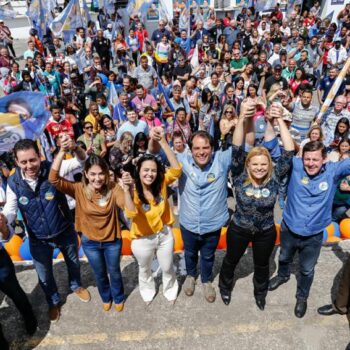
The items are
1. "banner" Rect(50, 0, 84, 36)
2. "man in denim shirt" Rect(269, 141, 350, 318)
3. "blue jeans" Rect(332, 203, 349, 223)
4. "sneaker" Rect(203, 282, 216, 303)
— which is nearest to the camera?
"man in denim shirt" Rect(269, 141, 350, 318)

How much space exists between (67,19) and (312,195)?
10111mm

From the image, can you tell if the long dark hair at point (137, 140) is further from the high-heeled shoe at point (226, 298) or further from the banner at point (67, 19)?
the banner at point (67, 19)

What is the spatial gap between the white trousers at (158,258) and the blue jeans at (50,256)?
70 cm

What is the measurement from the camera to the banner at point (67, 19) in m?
10.4

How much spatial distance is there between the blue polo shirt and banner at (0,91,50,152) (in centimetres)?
300

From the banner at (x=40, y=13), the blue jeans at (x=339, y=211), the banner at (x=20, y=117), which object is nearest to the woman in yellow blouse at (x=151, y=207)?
the banner at (x=20, y=117)

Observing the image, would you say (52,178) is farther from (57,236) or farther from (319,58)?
(319,58)

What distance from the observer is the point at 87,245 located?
133 inches

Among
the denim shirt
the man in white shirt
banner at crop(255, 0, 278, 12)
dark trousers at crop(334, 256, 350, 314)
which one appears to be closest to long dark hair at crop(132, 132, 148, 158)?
the denim shirt

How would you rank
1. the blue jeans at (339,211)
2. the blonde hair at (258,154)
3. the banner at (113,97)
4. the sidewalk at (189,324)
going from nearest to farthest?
1. the blonde hair at (258,154)
2. the sidewalk at (189,324)
3. the blue jeans at (339,211)
4. the banner at (113,97)

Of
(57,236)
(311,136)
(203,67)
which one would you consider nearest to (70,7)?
(203,67)

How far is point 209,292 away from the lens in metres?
3.91

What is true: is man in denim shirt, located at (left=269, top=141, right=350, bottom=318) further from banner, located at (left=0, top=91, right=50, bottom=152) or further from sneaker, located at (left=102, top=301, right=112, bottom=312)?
banner, located at (left=0, top=91, right=50, bottom=152)

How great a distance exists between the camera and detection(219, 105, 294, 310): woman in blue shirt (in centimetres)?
316
